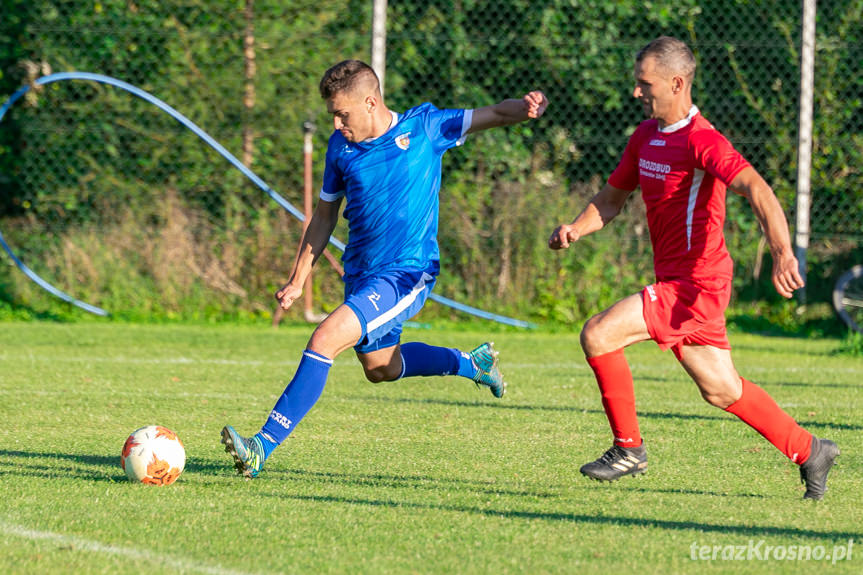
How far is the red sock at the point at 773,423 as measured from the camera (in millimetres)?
4895

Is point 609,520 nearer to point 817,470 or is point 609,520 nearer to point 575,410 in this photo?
point 817,470

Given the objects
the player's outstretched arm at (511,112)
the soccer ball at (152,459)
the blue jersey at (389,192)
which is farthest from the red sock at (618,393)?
the soccer ball at (152,459)

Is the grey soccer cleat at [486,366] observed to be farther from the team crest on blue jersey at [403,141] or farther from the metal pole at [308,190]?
the metal pole at [308,190]

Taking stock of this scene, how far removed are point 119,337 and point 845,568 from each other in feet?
27.4

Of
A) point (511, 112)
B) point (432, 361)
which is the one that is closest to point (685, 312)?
point (511, 112)

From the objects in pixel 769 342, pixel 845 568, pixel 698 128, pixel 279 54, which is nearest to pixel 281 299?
pixel 698 128

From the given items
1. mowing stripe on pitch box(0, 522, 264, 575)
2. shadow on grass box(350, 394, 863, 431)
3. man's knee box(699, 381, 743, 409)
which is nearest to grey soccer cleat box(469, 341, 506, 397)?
shadow on grass box(350, 394, 863, 431)

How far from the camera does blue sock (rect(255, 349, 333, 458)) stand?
5047mm

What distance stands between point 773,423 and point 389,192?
202 cm

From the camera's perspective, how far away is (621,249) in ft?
42.5

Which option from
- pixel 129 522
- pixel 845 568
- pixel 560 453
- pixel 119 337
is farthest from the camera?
pixel 119 337

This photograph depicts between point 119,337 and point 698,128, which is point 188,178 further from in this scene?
point 698,128

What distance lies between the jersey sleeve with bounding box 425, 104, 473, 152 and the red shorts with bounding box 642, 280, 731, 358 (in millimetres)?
1327

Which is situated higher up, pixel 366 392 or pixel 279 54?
pixel 279 54
